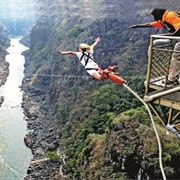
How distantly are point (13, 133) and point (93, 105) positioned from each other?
10471 millimetres

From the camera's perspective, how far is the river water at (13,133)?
2886cm

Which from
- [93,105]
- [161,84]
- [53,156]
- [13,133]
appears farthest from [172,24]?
[13,133]

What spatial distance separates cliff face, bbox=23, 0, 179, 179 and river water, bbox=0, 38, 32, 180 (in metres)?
0.93

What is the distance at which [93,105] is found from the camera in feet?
102

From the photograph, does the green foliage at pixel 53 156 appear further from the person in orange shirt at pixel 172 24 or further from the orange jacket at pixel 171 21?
the orange jacket at pixel 171 21

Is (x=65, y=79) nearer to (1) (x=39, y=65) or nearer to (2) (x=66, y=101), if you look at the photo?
(2) (x=66, y=101)

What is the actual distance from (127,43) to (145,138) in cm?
1932

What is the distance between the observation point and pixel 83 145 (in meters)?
27.2

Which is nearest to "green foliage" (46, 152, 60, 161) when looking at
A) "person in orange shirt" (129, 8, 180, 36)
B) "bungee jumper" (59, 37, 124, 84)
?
"bungee jumper" (59, 37, 124, 84)

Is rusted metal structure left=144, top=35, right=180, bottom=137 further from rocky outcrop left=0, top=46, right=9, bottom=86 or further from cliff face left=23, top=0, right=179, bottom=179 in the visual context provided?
rocky outcrop left=0, top=46, right=9, bottom=86

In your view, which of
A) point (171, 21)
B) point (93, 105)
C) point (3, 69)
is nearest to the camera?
point (171, 21)

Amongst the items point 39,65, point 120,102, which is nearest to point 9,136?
point 120,102

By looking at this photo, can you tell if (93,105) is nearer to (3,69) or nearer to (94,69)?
(94,69)

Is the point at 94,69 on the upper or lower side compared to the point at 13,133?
upper
